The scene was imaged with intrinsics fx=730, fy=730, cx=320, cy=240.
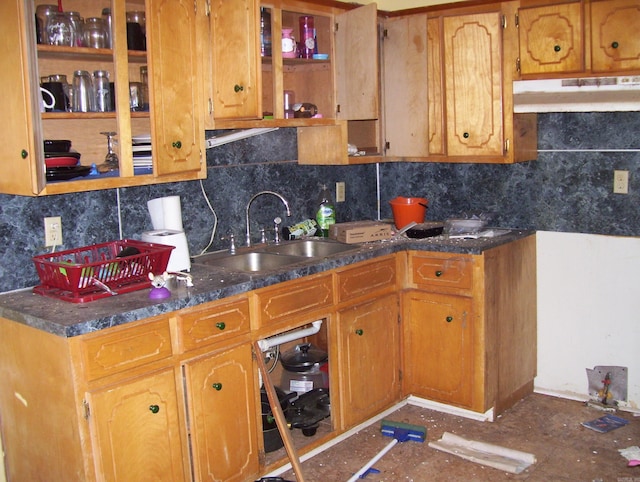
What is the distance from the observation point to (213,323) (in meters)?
2.68

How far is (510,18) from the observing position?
3.46 meters

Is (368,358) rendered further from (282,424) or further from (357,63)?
(357,63)

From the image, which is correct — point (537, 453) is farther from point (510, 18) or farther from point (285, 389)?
point (510, 18)

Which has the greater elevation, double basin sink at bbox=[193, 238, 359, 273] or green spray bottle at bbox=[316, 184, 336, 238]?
green spray bottle at bbox=[316, 184, 336, 238]

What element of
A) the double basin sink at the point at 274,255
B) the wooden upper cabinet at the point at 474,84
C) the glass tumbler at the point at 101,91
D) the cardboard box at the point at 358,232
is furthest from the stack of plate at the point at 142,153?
the wooden upper cabinet at the point at 474,84

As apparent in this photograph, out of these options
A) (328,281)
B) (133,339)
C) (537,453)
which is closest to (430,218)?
(328,281)

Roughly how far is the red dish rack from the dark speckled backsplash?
0.19m

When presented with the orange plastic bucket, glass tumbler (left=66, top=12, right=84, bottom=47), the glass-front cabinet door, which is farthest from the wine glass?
the orange plastic bucket

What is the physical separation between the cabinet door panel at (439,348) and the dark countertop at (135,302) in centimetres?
47

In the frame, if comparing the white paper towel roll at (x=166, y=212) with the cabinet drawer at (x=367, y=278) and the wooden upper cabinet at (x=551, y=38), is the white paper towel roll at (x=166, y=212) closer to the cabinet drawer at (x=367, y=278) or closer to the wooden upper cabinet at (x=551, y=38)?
the cabinet drawer at (x=367, y=278)

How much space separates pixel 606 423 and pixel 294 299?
1.67 m

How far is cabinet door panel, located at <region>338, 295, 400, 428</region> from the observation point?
3293 mm

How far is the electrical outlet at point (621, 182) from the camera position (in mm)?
3525

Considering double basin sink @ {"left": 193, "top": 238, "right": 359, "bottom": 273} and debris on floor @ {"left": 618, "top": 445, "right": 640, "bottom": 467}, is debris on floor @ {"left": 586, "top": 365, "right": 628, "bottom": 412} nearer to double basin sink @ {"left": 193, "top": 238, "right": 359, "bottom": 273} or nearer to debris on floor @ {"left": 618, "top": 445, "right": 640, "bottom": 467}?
debris on floor @ {"left": 618, "top": 445, "right": 640, "bottom": 467}
